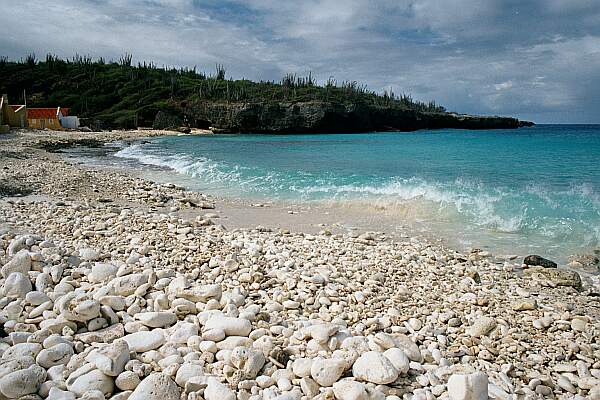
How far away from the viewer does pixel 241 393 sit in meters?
2.96

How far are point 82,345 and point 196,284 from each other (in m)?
1.54

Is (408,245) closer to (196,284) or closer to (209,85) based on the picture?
(196,284)

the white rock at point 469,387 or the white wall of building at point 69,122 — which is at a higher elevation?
the white wall of building at point 69,122

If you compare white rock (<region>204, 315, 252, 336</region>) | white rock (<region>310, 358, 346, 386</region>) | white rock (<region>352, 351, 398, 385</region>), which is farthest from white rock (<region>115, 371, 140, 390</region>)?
white rock (<region>352, 351, 398, 385</region>)

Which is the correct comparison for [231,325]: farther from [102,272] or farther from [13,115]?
[13,115]

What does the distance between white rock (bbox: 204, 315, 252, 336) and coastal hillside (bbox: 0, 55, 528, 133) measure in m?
66.8

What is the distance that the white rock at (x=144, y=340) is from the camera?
346cm

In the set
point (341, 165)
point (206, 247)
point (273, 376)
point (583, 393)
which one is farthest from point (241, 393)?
point (341, 165)

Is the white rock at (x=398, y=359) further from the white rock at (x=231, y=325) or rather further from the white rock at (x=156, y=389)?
the white rock at (x=156, y=389)

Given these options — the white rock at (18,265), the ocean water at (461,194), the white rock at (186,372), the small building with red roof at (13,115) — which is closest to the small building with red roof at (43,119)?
the small building with red roof at (13,115)

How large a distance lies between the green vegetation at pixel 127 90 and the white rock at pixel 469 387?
73.5 meters

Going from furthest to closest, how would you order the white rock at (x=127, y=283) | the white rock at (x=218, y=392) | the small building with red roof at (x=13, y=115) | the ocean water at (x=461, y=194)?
the small building with red roof at (x=13, y=115), the ocean water at (x=461, y=194), the white rock at (x=127, y=283), the white rock at (x=218, y=392)

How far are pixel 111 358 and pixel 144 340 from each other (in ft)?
1.41

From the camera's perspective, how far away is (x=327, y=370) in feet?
10.3
